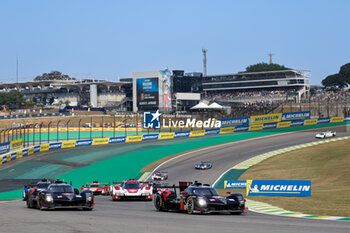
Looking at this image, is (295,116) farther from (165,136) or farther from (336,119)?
(165,136)

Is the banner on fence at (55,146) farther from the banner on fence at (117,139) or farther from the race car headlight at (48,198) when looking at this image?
the race car headlight at (48,198)

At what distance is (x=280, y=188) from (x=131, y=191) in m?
9.96

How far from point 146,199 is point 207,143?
52635mm

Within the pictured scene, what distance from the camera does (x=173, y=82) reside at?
148875mm

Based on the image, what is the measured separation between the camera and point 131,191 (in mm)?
31062

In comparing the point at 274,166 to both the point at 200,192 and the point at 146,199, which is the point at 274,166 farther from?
the point at 200,192

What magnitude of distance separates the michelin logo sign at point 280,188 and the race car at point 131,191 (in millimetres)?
7851

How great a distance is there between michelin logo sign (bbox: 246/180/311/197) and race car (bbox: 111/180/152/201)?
7851 millimetres

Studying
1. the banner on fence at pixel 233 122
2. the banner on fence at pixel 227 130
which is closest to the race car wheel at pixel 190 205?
the banner on fence at pixel 227 130

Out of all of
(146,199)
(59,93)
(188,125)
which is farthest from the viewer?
(59,93)

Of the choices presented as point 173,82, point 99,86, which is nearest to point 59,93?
point 99,86

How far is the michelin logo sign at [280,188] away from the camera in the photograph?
33062 mm

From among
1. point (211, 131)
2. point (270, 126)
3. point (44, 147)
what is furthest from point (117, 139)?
point (270, 126)

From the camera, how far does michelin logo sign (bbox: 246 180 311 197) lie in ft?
108
